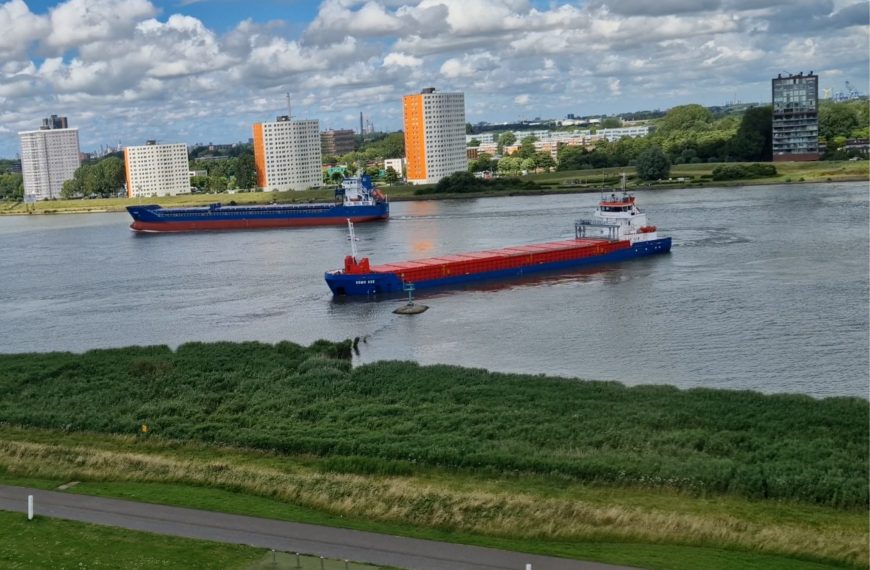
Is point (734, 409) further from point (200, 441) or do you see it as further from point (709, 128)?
point (709, 128)

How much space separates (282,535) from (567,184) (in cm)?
6853

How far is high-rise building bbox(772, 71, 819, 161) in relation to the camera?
257ft

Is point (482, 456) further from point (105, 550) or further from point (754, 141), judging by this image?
point (754, 141)

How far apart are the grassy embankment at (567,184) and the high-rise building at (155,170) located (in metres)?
7.43

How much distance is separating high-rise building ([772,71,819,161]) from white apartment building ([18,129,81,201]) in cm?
9787

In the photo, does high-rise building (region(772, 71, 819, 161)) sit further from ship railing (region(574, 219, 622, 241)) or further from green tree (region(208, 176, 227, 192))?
green tree (region(208, 176, 227, 192))

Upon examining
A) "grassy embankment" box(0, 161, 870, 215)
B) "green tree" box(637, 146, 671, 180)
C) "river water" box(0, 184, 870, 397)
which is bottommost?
"river water" box(0, 184, 870, 397)

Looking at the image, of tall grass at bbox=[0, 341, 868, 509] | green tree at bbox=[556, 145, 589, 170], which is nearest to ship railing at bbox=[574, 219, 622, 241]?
tall grass at bbox=[0, 341, 868, 509]

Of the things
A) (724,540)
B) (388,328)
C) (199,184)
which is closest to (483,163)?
(199,184)

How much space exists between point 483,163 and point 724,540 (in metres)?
93.4

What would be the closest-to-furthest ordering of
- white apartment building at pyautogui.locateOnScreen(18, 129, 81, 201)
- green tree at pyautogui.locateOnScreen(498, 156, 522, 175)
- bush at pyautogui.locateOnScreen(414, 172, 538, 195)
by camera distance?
bush at pyautogui.locateOnScreen(414, 172, 538, 195), green tree at pyautogui.locateOnScreen(498, 156, 522, 175), white apartment building at pyautogui.locateOnScreen(18, 129, 81, 201)

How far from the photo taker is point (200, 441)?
1427 centimetres

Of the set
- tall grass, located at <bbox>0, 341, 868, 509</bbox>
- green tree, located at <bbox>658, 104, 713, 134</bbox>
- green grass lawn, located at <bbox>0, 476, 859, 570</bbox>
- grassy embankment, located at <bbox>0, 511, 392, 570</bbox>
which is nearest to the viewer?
green grass lawn, located at <bbox>0, 476, 859, 570</bbox>

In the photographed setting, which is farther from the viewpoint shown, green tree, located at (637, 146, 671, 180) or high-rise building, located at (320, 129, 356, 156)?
high-rise building, located at (320, 129, 356, 156)
